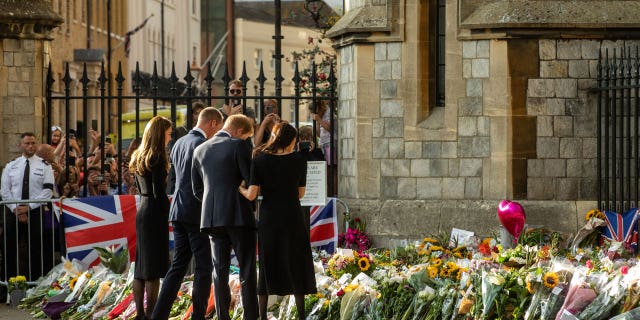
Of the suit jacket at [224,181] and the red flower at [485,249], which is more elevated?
the suit jacket at [224,181]

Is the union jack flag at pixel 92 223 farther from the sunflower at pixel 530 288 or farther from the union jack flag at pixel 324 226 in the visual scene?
the sunflower at pixel 530 288

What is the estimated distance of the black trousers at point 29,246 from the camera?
17.5 meters

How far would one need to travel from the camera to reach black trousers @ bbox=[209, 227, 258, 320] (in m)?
13.6

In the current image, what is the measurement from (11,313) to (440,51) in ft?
18.2

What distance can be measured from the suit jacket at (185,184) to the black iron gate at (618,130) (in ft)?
15.4

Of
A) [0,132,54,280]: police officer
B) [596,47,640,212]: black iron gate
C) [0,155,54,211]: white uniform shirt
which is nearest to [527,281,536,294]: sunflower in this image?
[596,47,640,212]: black iron gate

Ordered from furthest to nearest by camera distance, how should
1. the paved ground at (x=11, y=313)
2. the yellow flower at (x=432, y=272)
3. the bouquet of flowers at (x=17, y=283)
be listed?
1. the bouquet of flowers at (x=17, y=283)
2. the paved ground at (x=11, y=313)
3. the yellow flower at (x=432, y=272)

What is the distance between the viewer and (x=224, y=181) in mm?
13750

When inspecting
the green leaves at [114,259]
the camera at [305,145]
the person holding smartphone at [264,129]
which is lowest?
the green leaves at [114,259]

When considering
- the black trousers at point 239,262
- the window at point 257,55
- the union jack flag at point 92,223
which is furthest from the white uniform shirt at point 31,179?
the window at point 257,55

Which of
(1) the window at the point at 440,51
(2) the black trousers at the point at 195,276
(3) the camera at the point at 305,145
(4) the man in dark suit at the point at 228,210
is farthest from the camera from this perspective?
(1) the window at the point at 440,51

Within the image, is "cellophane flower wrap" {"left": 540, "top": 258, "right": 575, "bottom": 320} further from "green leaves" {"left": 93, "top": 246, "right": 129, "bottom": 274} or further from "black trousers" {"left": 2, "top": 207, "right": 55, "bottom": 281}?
"black trousers" {"left": 2, "top": 207, "right": 55, "bottom": 281}

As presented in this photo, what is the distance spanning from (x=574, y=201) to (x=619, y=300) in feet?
16.1

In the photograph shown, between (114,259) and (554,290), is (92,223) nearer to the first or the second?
(114,259)
